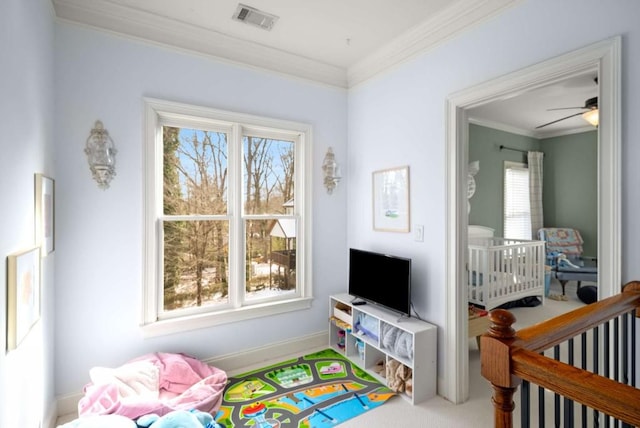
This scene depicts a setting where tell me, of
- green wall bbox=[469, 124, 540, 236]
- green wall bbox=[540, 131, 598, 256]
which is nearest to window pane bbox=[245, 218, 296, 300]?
green wall bbox=[469, 124, 540, 236]

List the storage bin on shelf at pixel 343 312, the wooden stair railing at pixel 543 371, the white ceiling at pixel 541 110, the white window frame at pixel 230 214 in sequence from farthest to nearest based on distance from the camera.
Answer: the white ceiling at pixel 541 110, the storage bin on shelf at pixel 343 312, the white window frame at pixel 230 214, the wooden stair railing at pixel 543 371

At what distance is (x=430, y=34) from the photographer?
2484 millimetres

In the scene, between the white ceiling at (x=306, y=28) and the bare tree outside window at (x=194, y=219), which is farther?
the bare tree outside window at (x=194, y=219)

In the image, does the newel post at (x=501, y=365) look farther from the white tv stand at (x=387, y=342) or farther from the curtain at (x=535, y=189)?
the curtain at (x=535, y=189)

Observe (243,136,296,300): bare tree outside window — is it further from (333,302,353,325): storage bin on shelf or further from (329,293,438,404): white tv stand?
(329,293,438,404): white tv stand

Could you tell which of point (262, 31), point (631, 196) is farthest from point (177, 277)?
point (631, 196)

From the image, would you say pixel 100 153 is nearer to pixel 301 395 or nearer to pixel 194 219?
pixel 194 219

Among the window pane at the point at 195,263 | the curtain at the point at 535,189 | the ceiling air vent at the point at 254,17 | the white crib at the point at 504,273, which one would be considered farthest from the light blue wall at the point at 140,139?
the curtain at the point at 535,189

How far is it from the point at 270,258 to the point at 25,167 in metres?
1.95

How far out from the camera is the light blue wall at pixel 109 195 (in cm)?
223

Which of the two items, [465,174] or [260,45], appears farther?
[260,45]

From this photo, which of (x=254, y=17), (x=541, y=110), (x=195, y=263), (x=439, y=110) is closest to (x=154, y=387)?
(x=195, y=263)

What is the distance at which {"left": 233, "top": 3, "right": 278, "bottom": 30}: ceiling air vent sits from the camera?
2324mm

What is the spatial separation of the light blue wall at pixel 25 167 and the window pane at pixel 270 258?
1414mm
